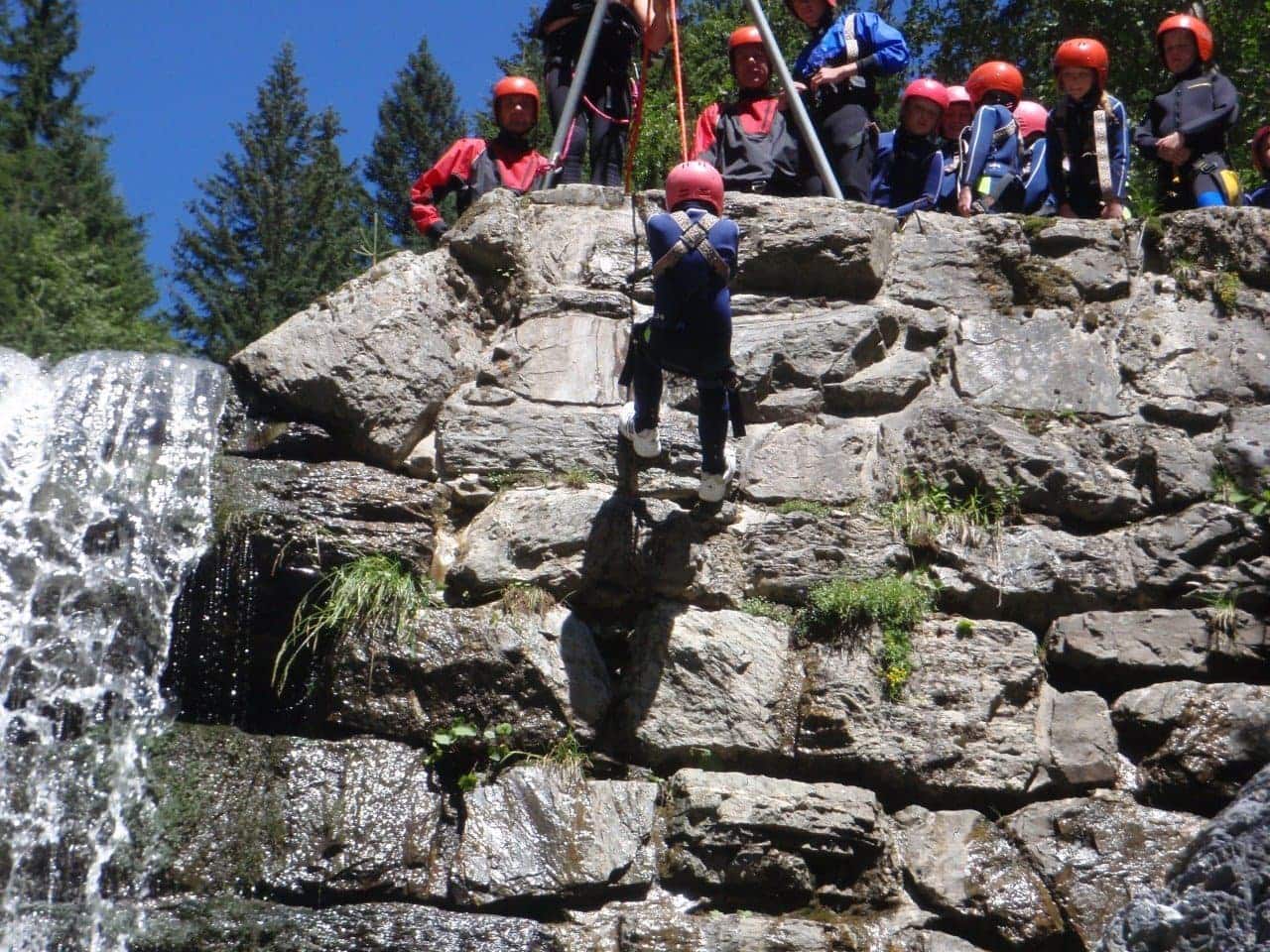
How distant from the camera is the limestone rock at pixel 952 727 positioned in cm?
669

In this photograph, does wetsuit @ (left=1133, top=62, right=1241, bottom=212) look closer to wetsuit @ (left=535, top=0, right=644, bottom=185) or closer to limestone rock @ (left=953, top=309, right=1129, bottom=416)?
limestone rock @ (left=953, top=309, right=1129, bottom=416)

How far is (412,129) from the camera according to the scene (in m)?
22.1

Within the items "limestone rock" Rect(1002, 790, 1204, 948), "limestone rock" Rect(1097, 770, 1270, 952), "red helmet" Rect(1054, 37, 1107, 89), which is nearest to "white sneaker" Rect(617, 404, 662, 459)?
"limestone rock" Rect(1002, 790, 1204, 948)

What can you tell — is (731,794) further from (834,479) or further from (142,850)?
(142,850)

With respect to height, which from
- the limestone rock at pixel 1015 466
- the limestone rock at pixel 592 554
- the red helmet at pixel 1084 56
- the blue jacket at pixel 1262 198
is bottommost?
the limestone rock at pixel 592 554

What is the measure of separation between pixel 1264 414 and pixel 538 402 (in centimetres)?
344

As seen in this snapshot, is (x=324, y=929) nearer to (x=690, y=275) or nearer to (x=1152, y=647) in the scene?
(x=690, y=275)

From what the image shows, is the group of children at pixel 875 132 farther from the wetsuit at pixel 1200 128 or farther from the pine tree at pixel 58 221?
the pine tree at pixel 58 221

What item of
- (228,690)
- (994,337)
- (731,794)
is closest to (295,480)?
(228,690)

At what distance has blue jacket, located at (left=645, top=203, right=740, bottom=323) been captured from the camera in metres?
6.71

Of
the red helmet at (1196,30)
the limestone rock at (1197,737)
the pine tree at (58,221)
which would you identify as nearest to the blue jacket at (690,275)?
the limestone rock at (1197,737)

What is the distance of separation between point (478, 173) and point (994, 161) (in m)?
2.88

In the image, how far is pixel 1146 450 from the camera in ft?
24.6

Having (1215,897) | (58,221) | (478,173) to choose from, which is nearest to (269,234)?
(58,221)
